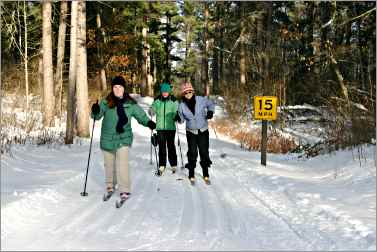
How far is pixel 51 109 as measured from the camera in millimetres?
18141

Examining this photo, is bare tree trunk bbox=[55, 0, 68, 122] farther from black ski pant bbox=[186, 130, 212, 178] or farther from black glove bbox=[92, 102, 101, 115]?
black glove bbox=[92, 102, 101, 115]

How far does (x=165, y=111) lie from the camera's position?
10305mm

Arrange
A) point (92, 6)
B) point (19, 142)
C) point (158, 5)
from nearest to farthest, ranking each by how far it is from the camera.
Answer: point (19, 142) < point (92, 6) < point (158, 5)

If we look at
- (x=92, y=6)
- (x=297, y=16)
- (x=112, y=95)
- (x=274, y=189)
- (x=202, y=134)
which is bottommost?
(x=274, y=189)

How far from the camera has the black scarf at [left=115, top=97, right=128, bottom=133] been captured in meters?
7.47

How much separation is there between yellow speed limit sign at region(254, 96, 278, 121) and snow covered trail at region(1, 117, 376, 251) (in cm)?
143

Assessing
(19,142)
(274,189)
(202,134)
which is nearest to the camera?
(274,189)

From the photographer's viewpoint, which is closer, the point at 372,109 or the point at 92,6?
the point at 372,109

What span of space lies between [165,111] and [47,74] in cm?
1011

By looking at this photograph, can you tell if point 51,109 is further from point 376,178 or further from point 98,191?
point 376,178

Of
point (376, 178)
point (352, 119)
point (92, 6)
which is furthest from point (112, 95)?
point (92, 6)

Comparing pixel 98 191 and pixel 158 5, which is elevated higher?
pixel 158 5

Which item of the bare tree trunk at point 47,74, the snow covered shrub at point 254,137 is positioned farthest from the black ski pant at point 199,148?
the bare tree trunk at point 47,74

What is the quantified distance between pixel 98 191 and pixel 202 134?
8.52 feet
